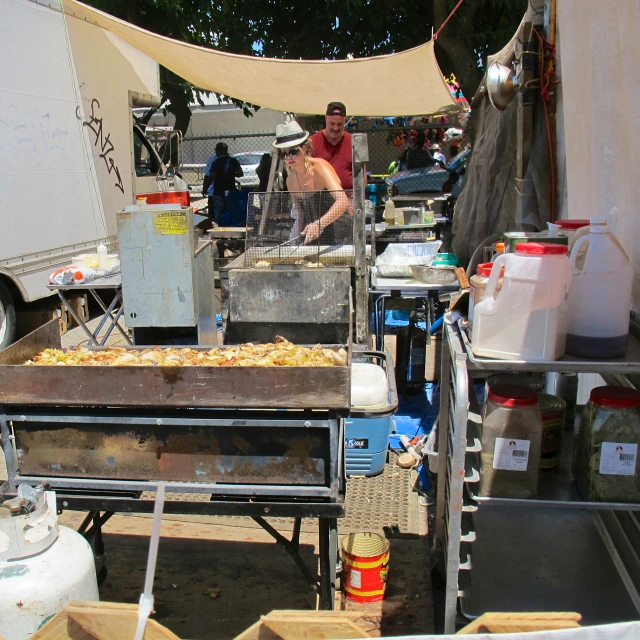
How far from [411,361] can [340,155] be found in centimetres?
248

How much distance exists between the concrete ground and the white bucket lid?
0.71m

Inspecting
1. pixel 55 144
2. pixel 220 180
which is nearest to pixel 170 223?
pixel 55 144

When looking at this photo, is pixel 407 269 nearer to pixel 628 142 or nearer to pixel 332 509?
pixel 628 142

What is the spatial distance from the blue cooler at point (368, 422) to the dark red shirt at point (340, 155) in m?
2.75

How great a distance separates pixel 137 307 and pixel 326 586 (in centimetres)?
254

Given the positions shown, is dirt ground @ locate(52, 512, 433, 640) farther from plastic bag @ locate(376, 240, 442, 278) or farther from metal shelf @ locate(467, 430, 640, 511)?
plastic bag @ locate(376, 240, 442, 278)

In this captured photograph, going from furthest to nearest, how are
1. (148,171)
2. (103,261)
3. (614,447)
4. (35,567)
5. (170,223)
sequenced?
(148,171) → (103,261) → (170,223) → (614,447) → (35,567)

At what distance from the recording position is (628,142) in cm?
265

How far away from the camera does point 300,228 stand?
4902 millimetres

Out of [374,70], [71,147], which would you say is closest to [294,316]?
[71,147]

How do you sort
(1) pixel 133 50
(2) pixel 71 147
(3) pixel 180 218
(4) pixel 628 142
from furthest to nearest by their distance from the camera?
(1) pixel 133 50 → (2) pixel 71 147 → (3) pixel 180 218 → (4) pixel 628 142

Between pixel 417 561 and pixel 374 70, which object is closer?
pixel 417 561

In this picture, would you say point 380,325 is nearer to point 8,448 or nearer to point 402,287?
point 402,287

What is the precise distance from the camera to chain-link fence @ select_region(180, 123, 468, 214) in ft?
41.3
